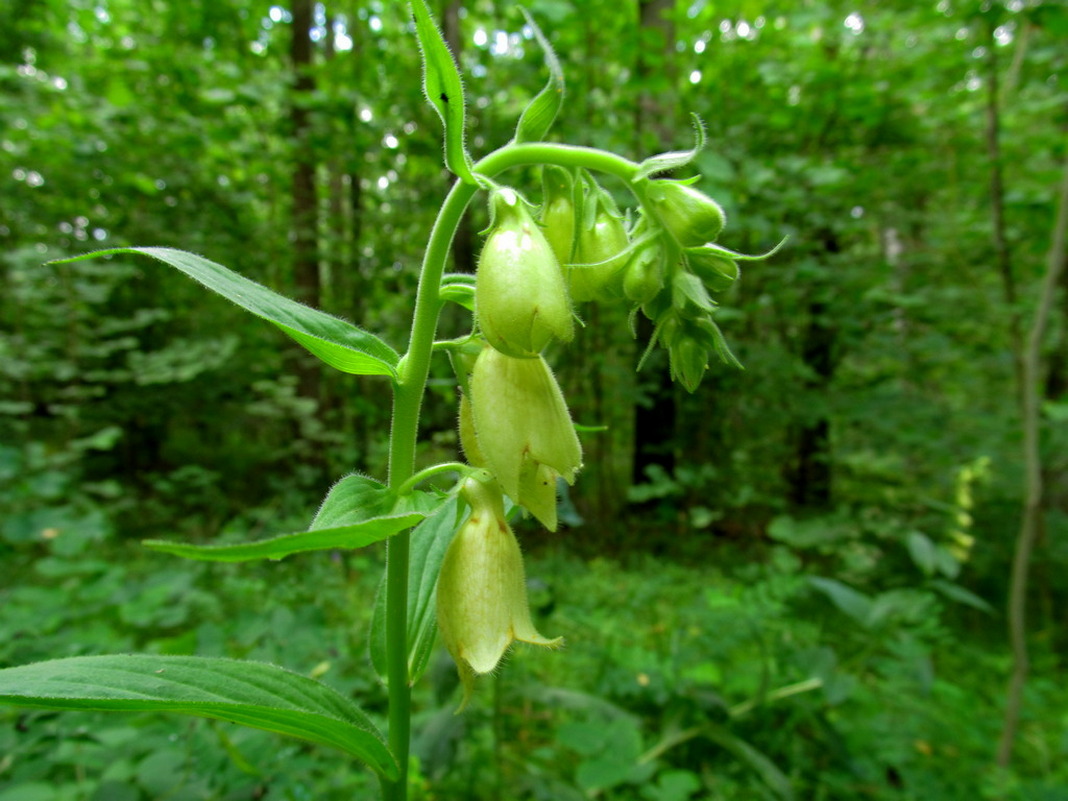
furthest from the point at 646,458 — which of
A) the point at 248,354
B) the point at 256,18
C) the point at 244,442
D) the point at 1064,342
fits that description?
the point at 256,18

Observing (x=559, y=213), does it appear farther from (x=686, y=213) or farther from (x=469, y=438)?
(x=469, y=438)

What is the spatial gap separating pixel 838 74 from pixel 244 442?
591 cm

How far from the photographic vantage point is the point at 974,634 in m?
3.47

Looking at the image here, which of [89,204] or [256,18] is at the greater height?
[256,18]

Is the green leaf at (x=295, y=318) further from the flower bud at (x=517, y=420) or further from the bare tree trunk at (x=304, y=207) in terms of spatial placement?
the bare tree trunk at (x=304, y=207)

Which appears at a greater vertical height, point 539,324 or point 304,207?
point 304,207

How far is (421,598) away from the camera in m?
0.99

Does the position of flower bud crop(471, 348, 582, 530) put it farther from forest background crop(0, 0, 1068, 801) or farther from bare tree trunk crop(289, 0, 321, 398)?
bare tree trunk crop(289, 0, 321, 398)

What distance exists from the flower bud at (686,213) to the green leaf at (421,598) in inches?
18.0

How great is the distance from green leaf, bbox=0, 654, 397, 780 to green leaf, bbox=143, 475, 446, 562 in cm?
14

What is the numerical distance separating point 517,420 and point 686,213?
31 centimetres

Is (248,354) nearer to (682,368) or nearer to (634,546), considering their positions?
(634,546)

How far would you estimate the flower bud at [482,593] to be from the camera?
0.79 m

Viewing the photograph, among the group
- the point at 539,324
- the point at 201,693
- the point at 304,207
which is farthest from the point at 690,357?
the point at 304,207
